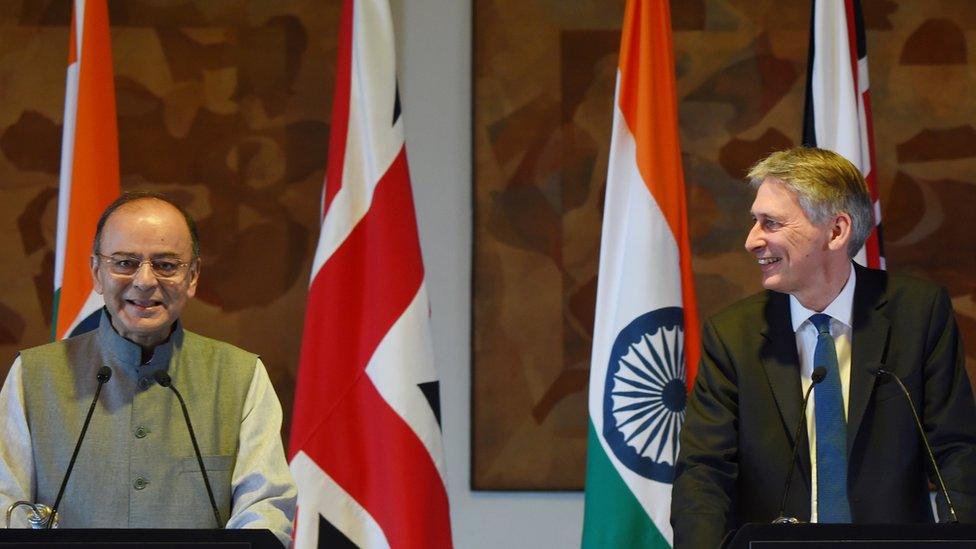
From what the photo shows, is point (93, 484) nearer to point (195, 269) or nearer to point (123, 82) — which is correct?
point (195, 269)

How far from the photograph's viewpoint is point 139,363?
8.71 ft

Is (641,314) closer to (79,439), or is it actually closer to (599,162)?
(599,162)

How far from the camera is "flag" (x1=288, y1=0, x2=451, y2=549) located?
11.8 feet

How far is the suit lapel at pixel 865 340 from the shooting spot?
8.68ft

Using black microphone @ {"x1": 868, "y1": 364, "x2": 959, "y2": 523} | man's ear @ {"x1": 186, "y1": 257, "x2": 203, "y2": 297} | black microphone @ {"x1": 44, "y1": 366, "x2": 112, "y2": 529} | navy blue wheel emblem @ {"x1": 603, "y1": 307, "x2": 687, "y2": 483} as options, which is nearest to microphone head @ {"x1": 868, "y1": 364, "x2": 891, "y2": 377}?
black microphone @ {"x1": 868, "y1": 364, "x2": 959, "y2": 523}

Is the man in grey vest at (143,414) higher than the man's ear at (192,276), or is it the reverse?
the man's ear at (192,276)

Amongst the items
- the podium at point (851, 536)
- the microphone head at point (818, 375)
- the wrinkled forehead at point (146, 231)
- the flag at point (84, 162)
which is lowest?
the podium at point (851, 536)

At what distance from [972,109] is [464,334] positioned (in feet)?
6.50

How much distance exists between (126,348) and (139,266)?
188 millimetres

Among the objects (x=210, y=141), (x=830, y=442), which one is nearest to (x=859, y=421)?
(x=830, y=442)

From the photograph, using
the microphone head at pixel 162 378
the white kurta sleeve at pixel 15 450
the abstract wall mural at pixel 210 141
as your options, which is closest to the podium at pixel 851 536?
the microphone head at pixel 162 378

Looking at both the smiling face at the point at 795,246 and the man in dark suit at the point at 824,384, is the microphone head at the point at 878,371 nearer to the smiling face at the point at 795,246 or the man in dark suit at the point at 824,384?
the man in dark suit at the point at 824,384

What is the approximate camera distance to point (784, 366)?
2.72 m

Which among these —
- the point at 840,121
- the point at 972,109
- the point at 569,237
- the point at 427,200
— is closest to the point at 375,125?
the point at 427,200
